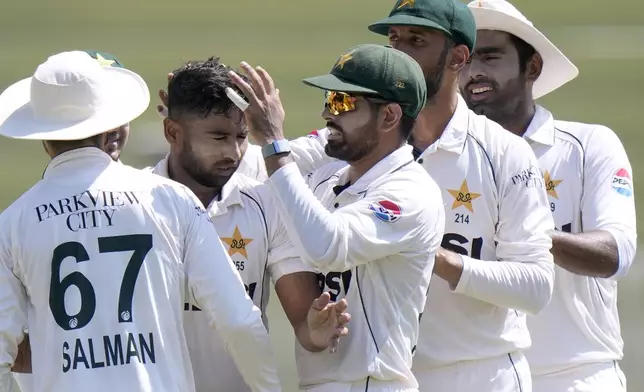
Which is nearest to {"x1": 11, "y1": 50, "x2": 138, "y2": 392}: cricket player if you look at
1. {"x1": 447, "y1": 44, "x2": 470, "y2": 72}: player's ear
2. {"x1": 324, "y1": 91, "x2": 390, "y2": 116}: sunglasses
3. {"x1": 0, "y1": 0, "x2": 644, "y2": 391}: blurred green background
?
{"x1": 324, "y1": 91, "x2": 390, "y2": 116}: sunglasses

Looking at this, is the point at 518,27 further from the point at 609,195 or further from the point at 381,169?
the point at 381,169

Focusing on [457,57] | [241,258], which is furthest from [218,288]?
[457,57]

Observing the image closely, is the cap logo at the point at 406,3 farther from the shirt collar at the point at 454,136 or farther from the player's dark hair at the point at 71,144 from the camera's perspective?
the player's dark hair at the point at 71,144

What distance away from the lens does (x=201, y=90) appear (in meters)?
2.94

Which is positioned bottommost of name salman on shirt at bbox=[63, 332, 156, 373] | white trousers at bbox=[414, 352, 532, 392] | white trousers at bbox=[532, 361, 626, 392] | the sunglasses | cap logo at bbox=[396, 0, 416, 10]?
white trousers at bbox=[532, 361, 626, 392]

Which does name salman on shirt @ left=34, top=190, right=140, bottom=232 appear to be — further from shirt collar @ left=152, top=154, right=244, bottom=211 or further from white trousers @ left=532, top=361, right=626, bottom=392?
white trousers @ left=532, top=361, right=626, bottom=392

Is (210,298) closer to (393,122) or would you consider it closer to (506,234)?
(393,122)

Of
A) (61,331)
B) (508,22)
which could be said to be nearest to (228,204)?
(61,331)

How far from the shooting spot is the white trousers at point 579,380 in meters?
3.38

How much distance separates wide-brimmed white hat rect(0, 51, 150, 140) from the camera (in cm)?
265

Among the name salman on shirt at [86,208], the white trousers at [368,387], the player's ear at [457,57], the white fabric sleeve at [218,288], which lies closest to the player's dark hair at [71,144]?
the name salman on shirt at [86,208]

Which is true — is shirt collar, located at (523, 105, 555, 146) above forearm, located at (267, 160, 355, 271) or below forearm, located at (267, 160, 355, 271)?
above

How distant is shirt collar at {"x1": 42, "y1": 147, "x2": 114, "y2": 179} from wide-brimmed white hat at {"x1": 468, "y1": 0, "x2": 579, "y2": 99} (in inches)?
53.2

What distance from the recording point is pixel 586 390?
3379mm
